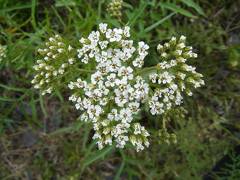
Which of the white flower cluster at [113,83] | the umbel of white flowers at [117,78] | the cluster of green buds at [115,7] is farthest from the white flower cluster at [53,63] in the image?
the cluster of green buds at [115,7]

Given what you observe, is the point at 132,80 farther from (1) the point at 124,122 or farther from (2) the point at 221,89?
(2) the point at 221,89

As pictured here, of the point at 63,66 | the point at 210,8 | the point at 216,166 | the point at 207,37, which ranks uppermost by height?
the point at 210,8

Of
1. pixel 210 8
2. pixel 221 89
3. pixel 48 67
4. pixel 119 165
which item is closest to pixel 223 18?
pixel 210 8

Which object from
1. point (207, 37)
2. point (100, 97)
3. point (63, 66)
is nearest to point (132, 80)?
point (100, 97)

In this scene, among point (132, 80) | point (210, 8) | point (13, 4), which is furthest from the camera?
point (210, 8)

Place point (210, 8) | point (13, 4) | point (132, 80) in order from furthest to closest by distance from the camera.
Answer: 1. point (210, 8)
2. point (13, 4)
3. point (132, 80)

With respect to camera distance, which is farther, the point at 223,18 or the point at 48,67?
the point at 223,18

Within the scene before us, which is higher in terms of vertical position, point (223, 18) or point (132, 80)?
point (223, 18)
